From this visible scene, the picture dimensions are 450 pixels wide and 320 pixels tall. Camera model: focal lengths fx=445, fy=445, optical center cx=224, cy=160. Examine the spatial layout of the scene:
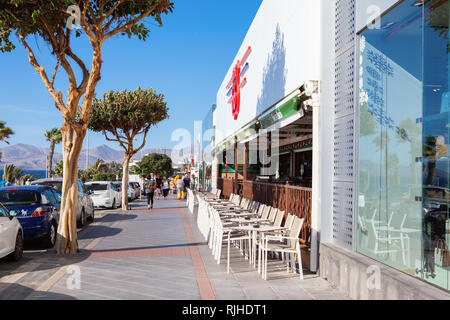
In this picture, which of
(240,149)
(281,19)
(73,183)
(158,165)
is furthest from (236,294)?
(158,165)

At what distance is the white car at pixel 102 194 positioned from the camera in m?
23.8

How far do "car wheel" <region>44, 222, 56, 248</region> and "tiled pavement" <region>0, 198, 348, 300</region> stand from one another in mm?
495

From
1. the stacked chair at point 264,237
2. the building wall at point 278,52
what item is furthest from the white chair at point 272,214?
the building wall at point 278,52

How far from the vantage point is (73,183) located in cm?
1004

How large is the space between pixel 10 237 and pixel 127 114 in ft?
54.1

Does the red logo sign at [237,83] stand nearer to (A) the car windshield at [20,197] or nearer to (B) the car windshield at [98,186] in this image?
(B) the car windshield at [98,186]

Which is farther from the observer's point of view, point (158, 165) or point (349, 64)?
point (158, 165)

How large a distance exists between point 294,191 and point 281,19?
199 inches

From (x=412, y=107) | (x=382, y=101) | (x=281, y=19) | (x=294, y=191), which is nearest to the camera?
(x=412, y=107)

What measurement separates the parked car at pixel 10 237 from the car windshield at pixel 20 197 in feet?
5.21

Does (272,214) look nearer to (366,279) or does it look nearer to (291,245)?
(291,245)

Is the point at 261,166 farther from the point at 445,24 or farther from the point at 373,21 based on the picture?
the point at 445,24

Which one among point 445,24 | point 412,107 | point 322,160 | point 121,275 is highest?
point 445,24

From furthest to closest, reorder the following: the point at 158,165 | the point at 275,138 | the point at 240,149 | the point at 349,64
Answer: the point at 158,165 → the point at 240,149 → the point at 275,138 → the point at 349,64
